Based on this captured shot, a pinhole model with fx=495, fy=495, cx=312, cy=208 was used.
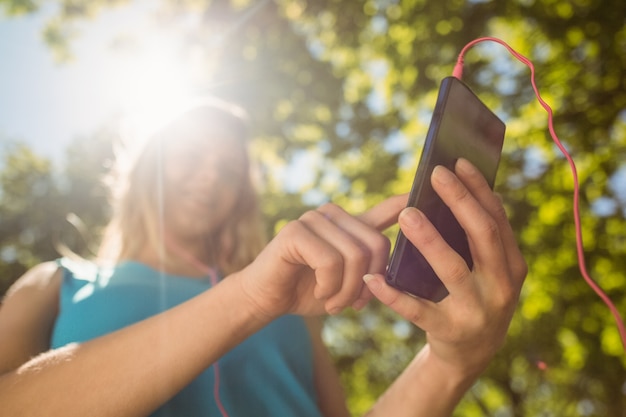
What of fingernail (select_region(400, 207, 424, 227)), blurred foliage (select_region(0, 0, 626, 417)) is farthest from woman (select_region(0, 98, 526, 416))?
blurred foliage (select_region(0, 0, 626, 417))

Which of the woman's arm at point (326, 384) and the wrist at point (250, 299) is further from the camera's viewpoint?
the woman's arm at point (326, 384)

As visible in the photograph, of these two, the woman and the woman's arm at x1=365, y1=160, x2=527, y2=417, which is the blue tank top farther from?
the woman's arm at x1=365, y1=160, x2=527, y2=417

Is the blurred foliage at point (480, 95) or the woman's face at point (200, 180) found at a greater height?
the woman's face at point (200, 180)

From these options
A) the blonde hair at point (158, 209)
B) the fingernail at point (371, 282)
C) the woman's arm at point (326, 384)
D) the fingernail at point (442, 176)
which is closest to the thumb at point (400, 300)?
the fingernail at point (371, 282)

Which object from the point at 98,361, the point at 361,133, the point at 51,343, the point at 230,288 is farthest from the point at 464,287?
the point at 361,133

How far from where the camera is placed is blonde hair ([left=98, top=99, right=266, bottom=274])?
98.9 inches

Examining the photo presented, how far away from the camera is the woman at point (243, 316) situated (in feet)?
3.82

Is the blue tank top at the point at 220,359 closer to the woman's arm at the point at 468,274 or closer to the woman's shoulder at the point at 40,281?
the woman's shoulder at the point at 40,281

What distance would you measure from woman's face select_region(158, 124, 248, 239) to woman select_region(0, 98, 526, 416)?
16 millimetres

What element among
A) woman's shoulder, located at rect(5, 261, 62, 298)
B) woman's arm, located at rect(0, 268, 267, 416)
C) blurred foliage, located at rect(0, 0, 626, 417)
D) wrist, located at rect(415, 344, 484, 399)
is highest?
woman's shoulder, located at rect(5, 261, 62, 298)

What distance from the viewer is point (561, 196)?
5.41 metres

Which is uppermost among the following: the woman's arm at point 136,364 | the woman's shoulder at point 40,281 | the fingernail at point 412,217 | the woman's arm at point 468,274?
the woman's shoulder at point 40,281

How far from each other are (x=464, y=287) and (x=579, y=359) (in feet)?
21.4

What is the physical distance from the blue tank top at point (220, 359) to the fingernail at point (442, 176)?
3.62 feet
